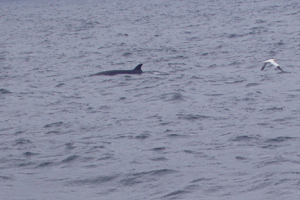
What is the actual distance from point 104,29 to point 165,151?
3507 centimetres

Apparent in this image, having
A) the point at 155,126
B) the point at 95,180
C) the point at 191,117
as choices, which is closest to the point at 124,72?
the point at 191,117

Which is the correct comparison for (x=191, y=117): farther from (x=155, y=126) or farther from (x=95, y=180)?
(x=95, y=180)

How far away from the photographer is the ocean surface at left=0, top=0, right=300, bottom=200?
34.1 feet

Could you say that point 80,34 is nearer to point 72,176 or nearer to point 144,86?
point 144,86

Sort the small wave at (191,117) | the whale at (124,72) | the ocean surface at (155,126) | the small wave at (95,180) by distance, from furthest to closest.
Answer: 1. the whale at (124,72)
2. the small wave at (191,117)
3. the small wave at (95,180)
4. the ocean surface at (155,126)

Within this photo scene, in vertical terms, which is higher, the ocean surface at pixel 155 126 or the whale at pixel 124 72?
the whale at pixel 124 72

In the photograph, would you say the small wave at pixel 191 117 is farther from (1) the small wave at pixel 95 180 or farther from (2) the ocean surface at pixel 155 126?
(1) the small wave at pixel 95 180

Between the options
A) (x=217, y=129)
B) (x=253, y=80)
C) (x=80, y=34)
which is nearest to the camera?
(x=217, y=129)

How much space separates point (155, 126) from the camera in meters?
14.2

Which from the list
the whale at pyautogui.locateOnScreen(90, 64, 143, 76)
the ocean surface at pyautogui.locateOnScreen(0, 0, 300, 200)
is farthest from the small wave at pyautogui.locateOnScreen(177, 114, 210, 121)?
the whale at pyautogui.locateOnScreen(90, 64, 143, 76)

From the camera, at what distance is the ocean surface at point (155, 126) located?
10.4 meters

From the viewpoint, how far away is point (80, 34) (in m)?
42.4

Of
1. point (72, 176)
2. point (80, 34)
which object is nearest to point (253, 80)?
point (72, 176)

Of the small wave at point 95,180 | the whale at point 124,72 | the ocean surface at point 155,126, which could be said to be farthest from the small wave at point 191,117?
the whale at point 124,72
